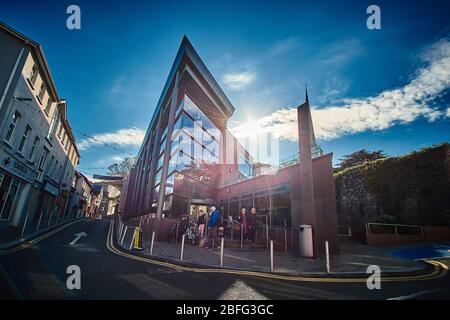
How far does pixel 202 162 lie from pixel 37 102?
13.4m

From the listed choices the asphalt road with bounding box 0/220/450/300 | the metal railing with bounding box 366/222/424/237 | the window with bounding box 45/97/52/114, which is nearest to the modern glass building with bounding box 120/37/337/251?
the asphalt road with bounding box 0/220/450/300

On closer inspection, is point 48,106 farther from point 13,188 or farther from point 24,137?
point 13,188

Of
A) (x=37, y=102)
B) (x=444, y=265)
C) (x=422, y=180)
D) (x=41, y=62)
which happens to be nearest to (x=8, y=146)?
(x=37, y=102)

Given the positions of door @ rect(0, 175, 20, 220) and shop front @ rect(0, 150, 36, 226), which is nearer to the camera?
shop front @ rect(0, 150, 36, 226)

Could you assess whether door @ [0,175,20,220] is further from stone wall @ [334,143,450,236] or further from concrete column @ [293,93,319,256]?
stone wall @ [334,143,450,236]

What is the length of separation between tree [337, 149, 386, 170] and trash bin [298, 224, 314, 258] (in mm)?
26583

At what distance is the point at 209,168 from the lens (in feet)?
71.6

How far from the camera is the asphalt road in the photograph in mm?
3867

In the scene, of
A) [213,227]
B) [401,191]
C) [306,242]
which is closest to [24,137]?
[213,227]

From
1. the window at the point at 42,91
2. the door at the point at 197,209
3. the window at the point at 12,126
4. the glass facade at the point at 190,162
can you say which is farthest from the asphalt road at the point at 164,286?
the window at the point at 42,91

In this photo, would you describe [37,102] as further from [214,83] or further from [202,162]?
[214,83]

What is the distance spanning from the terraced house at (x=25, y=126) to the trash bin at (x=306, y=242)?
1566 centimetres

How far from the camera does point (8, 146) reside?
11977 millimetres

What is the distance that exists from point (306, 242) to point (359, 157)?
1197 inches
